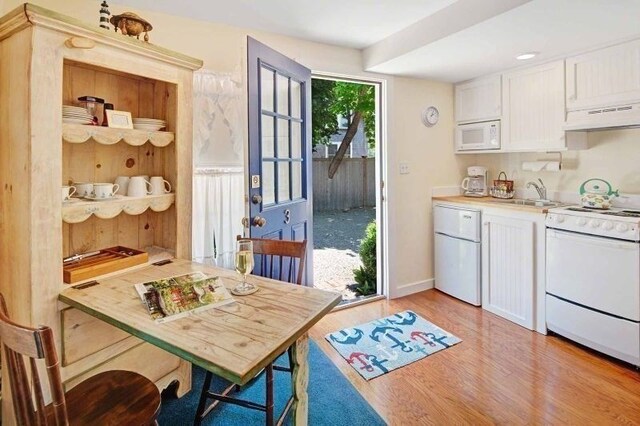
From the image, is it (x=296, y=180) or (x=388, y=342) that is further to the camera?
(x=296, y=180)

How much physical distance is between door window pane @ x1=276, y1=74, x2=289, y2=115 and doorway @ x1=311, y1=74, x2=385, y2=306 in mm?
575

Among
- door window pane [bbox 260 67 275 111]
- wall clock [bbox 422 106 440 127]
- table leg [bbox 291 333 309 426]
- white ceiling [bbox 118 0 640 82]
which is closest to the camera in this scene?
table leg [bbox 291 333 309 426]

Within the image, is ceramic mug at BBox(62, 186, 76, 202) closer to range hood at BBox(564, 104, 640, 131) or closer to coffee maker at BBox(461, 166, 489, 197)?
range hood at BBox(564, 104, 640, 131)

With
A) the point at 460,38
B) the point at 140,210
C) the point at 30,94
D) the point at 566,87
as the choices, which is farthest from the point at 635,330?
the point at 30,94

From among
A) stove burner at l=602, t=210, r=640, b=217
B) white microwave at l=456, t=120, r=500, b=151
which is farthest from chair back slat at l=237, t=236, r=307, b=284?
white microwave at l=456, t=120, r=500, b=151

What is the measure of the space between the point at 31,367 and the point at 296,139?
2.16 m

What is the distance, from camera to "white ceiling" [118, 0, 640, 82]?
2.08 metres

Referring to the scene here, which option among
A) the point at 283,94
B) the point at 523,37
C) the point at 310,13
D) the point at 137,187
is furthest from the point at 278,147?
the point at 523,37

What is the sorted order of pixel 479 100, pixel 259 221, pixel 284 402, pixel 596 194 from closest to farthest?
pixel 284 402 → pixel 259 221 → pixel 596 194 → pixel 479 100

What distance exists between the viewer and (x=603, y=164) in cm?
289

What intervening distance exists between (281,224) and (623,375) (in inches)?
90.3

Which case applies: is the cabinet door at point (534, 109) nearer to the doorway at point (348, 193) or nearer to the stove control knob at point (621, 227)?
the stove control knob at point (621, 227)

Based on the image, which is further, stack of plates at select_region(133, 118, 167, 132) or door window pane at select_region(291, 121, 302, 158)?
door window pane at select_region(291, 121, 302, 158)

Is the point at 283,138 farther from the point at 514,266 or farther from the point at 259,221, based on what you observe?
the point at 514,266
